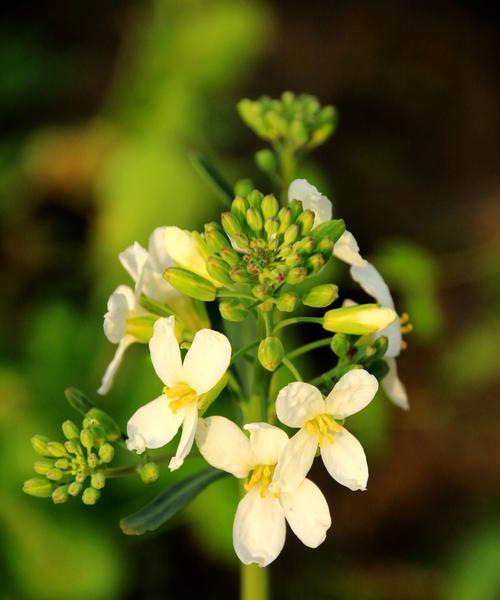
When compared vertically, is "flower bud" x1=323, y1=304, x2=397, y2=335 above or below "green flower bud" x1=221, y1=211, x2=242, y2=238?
below

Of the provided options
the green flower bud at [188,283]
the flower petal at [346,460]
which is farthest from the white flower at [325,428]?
the green flower bud at [188,283]

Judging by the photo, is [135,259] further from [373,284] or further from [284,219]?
[373,284]

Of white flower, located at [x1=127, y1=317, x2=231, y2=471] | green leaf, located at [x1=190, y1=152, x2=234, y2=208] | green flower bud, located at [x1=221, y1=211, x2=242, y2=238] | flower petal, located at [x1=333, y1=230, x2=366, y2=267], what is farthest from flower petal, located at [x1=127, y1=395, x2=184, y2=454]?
green leaf, located at [x1=190, y1=152, x2=234, y2=208]

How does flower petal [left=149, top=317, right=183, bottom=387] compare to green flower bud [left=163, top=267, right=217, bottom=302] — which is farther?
green flower bud [left=163, top=267, right=217, bottom=302]

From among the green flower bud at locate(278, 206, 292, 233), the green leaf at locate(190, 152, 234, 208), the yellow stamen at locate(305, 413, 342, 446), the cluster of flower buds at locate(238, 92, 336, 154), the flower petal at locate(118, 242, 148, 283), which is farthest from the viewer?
the cluster of flower buds at locate(238, 92, 336, 154)

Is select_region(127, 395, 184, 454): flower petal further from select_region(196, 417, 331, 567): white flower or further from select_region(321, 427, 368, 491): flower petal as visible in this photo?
select_region(321, 427, 368, 491): flower petal

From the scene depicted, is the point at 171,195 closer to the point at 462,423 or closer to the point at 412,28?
the point at 462,423

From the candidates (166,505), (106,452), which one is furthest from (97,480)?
(166,505)
